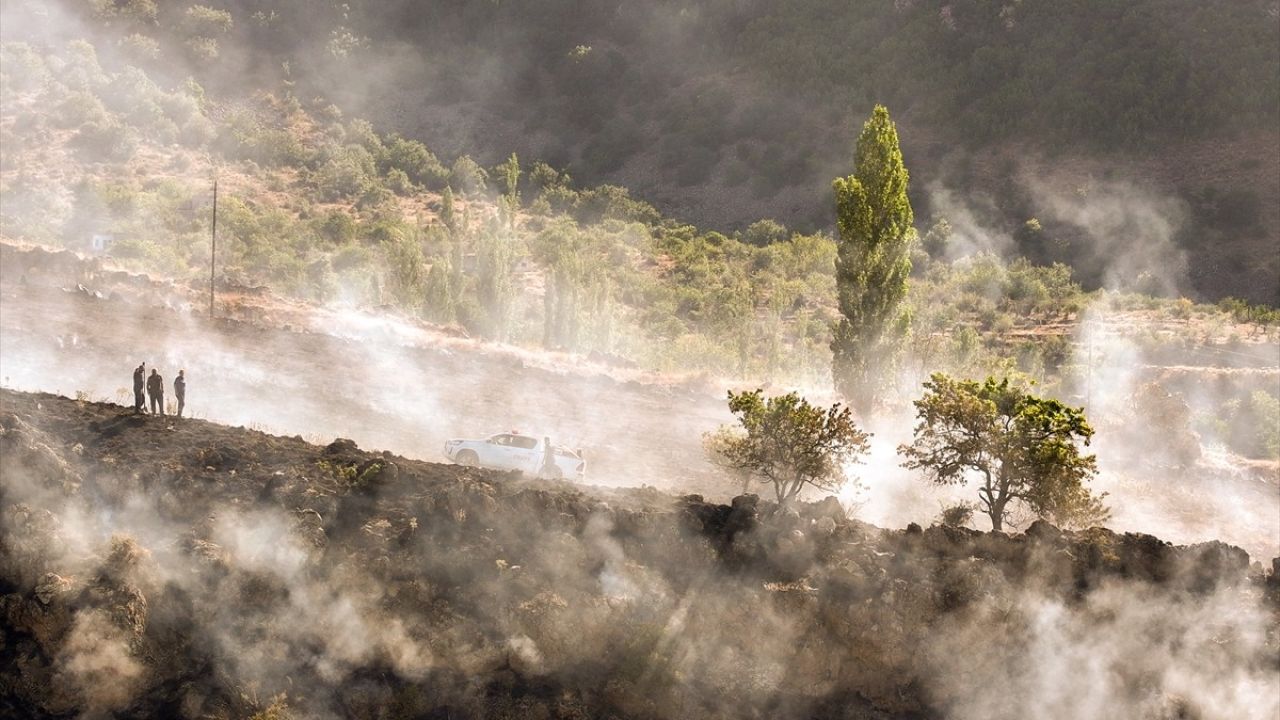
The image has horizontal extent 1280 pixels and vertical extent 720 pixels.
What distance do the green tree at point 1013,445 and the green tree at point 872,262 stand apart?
8.30 meters

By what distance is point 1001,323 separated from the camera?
185 ft

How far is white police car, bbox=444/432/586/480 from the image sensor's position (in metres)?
24.8

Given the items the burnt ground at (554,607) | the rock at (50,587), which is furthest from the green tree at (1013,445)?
the rock at (50,587)

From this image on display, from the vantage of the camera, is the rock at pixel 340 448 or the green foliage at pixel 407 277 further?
the green foliage at pixel 407 277

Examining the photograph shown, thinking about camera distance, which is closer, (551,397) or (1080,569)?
(1080,569)

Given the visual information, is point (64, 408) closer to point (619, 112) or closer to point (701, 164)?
point (701, 164)

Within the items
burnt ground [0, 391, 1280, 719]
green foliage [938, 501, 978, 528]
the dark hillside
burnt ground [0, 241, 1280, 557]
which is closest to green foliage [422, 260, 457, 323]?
burnt ground [0, 241, 1280, 557]

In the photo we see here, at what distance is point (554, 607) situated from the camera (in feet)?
59.0

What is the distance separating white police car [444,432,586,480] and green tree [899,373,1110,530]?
6.64 m

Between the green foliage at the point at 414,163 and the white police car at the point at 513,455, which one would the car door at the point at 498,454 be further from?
the green foliage at the point at 414,163

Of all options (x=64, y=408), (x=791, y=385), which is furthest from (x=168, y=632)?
(x=791, y=385)

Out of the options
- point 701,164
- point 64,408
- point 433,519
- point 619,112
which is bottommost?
point 433,519

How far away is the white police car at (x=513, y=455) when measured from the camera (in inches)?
977

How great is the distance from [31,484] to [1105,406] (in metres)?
30.5
